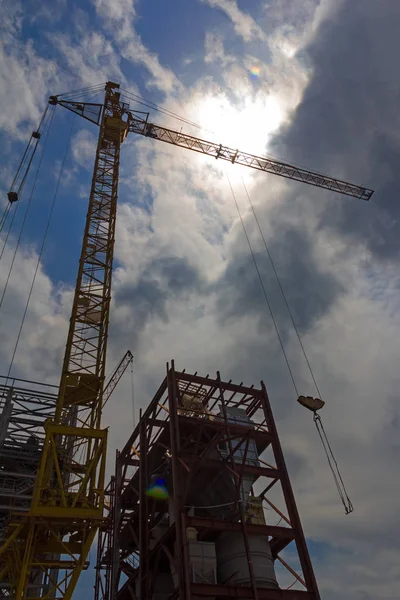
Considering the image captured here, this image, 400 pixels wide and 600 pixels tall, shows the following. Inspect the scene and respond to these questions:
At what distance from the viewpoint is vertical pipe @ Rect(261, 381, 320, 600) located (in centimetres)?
2475

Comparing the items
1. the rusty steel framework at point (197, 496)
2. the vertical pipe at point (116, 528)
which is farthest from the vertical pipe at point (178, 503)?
the vertical pipe at point (116, 528)

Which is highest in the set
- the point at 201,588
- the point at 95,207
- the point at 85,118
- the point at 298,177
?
the point at 298,177

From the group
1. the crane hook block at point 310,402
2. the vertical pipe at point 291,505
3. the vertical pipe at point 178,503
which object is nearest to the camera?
the vertical pipe at point 178,503

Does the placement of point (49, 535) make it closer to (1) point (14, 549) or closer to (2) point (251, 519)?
(1) point (14, 549)

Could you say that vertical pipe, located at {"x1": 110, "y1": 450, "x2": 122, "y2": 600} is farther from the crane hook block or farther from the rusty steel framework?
the crane hook block

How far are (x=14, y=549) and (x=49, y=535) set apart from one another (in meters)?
1.78

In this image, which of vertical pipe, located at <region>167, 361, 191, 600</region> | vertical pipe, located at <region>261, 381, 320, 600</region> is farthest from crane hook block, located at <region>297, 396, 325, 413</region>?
vertical pipe, located at <region>167, 361, 191, 600</region>

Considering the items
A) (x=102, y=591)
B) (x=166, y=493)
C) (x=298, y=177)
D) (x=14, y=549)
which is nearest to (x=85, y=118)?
(x=298, y=177)

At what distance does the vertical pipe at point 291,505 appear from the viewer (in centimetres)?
2475

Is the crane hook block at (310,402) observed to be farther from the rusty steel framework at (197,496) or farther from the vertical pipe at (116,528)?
the vertical pipe at (116,528)

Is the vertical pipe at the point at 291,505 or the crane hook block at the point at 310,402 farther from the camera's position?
the crane hook block at the point at 310,402

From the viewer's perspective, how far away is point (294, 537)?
26.4 meters

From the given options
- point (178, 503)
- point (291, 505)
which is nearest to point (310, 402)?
point (291, 505)

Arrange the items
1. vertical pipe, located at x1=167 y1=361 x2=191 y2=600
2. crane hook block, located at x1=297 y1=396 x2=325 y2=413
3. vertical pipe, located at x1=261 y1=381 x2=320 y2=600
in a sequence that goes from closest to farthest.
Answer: vertical pipe, located at x1=167 y1=361 x2=191 y2=600 < vertical pipe, located at x1=261 y1=381 x2=320 y2=600 < crane hook block, located at x1=297 y1=396 x2=325 y2=413
